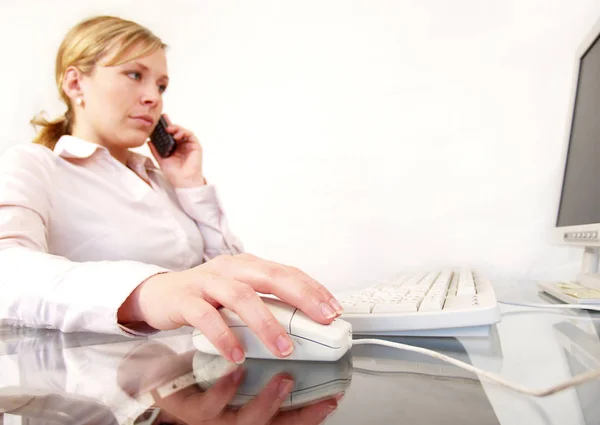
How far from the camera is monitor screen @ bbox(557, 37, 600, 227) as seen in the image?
27.8 inches

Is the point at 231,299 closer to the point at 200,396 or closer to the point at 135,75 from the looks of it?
the point at 200,396

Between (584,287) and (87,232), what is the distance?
849mm

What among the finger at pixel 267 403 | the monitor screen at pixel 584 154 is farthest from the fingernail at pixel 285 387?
the monitor screen at pixel 584 154

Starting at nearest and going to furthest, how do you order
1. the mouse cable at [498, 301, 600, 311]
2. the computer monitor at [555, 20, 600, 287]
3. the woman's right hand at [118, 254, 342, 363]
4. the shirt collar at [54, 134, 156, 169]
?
the woman's right hand at [118, 254, 342, 363] < the mouse cable at [498, 301, 600, 311] < the computer monitor at [555, 20, 600, 287] < the shirt collar at [54, 134, 156, 169]

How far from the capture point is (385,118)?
44.7 inches

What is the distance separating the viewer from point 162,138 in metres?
1.15

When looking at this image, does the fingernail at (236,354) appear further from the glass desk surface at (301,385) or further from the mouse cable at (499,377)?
the mouse cable at (499,377)

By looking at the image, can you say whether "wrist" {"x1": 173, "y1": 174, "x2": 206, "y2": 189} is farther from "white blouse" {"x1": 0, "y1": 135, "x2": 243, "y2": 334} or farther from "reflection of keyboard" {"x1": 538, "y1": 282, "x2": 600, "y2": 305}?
"reflection of keyboard" {"x1": 538, "y1": 282, "x2": 600, "y2": 305}

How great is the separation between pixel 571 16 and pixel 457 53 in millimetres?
245

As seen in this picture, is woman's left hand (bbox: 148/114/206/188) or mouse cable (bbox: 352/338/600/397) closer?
mouse cable (bbox: 352/338/600/397)

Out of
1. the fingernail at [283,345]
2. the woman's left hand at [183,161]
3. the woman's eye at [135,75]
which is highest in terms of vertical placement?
the woman's eye at [135,75]

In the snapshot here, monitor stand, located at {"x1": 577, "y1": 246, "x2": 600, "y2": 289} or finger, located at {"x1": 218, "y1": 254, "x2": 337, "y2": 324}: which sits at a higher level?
finger, located at {"x1": 218, "y1": 254, "x2": 337, "y2": 324}

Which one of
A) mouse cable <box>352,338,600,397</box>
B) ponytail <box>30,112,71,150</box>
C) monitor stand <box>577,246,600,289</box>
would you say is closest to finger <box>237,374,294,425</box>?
mouse cable <box>352,338,600,397</box>

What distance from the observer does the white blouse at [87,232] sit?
0.48 m
